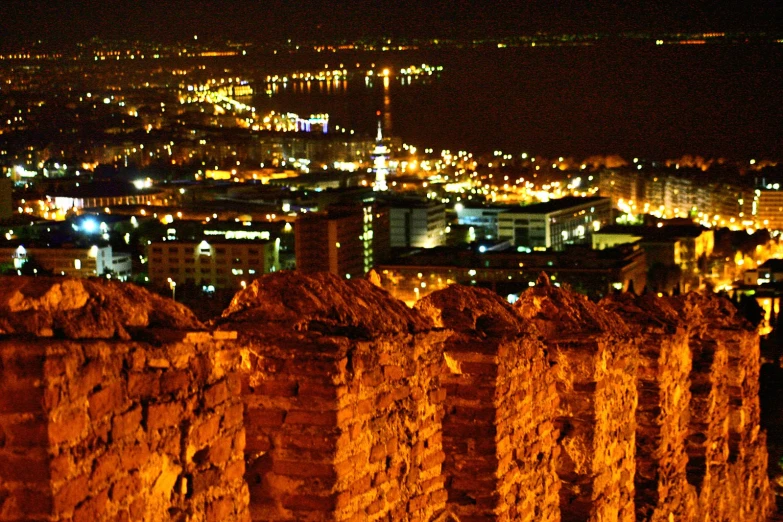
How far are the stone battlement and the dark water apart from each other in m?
94.0

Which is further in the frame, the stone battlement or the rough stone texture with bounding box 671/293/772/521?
the rough stone texture with bounding box 671/293/772/521

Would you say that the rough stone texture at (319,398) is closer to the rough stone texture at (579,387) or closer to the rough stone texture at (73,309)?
the rough stone texture at (73,309)

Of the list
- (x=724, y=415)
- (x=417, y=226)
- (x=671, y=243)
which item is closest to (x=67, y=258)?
(x=417, y=226)

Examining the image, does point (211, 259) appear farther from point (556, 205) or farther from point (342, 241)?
point (556, 205)

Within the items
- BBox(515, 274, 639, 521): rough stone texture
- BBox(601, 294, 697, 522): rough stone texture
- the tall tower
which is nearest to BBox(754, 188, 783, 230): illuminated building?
the tall tower

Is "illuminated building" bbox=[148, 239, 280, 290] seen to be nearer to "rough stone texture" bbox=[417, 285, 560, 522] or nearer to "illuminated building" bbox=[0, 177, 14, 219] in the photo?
"illuminated building" bbox=[0, 177, 14, 219]

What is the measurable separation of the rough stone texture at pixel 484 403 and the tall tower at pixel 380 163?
86487 mm

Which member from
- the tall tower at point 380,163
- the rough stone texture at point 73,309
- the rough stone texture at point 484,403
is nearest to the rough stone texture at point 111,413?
the rough stone texture at point 73,309

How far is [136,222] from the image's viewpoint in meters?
67.4

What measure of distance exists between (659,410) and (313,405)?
305 centimetres

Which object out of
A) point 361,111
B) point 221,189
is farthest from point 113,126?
point 221,189

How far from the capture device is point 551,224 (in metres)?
68.4

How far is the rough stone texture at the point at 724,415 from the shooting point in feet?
22.6

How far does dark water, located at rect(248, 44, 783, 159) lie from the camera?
10744cm
